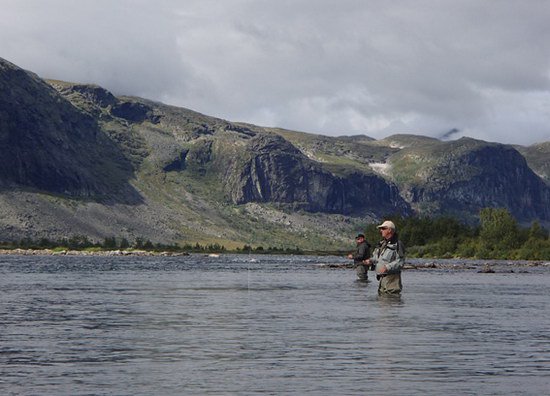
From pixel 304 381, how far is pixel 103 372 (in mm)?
4937

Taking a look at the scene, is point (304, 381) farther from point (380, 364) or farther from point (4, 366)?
point (4, 366)

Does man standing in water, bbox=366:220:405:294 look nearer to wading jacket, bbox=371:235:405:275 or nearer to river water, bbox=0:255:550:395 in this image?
wading jacket, bbox=371:235:405:275

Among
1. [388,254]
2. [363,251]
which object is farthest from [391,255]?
[363,251]

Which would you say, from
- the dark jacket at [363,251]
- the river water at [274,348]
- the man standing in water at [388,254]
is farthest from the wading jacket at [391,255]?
the dark jacket at [363,251]

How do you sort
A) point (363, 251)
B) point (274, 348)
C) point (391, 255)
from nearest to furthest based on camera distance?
1. point (274, 348)
2. point (391, 255)
3. point (363, 251)

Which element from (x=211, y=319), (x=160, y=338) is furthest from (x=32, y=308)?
(x=160, y=338)

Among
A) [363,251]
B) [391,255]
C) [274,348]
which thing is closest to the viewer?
[274,348]

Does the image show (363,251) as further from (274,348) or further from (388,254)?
(274,348)

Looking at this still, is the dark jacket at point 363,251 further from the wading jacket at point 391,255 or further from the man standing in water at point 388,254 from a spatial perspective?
the wading jacket at point 391,255

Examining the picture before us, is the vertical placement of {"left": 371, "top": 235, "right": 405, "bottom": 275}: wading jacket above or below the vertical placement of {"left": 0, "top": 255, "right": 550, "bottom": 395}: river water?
above

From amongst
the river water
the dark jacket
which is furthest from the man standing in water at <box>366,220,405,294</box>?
the dark jacket

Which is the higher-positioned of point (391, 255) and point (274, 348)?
point (391, 255)

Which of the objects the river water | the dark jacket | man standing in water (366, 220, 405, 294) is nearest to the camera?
the river water

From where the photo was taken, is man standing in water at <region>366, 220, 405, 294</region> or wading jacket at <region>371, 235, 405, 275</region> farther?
wading jacket at <region>371, 235, 405, 275</region>
